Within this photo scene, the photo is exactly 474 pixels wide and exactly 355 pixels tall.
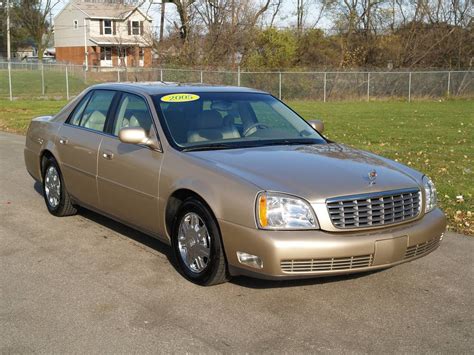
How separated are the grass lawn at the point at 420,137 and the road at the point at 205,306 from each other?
212 centimetres

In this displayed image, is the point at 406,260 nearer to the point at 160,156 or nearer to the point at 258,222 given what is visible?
the point at 258,222

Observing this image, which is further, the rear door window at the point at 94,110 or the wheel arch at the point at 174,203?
the rear door window at the point at 94,110

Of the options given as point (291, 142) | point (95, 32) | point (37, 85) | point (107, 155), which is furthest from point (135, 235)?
point (95, 32)

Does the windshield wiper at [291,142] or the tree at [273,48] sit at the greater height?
the tree at [273,48]

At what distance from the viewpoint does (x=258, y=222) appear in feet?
14.0

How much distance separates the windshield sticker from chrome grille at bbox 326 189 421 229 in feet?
6.54

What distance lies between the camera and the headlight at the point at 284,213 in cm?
426

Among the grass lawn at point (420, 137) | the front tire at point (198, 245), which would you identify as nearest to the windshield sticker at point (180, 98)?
the front tire at point (198, 245)

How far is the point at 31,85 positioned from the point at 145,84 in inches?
1438

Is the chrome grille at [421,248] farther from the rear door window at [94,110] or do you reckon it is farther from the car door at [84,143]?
the rear door window at [94,110]

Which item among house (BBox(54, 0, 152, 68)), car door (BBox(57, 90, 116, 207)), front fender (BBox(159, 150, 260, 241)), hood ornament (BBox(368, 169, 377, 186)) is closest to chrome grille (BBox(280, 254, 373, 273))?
front fender (BBox(159, 150, 260, 241))

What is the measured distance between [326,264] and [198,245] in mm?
1047

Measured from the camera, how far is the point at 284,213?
427cm

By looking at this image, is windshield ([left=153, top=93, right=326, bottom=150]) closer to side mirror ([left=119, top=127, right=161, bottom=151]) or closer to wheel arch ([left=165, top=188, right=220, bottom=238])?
side mirror ([left=119, top=127, right=161, bottom=151])
